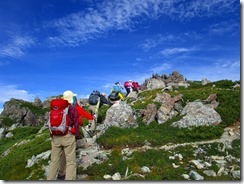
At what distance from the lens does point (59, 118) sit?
46.6 feet

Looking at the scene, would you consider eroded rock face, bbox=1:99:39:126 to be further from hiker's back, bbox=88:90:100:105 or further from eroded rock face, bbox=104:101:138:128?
eroded rock face, bbox=104:101:138:128

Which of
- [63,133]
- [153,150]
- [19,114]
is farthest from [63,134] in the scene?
[19,114]

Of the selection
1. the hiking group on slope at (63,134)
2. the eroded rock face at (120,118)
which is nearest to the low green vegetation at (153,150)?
the eroded rock face at (120,118)

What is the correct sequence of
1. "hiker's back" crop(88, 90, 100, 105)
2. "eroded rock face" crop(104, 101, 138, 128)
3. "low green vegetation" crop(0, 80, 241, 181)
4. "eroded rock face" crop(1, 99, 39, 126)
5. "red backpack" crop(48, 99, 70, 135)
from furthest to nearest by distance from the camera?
"eroded rock face" crop(1, 99, 39, 126) < "hiker's back" crop(88, 90, 100, 105) < "eroded rock face" crop(104, 101, 138, 128) < "low green vegetation" crop(0, 80, 241, 181) < "red backpack" crop(48, 99, 70, 135)

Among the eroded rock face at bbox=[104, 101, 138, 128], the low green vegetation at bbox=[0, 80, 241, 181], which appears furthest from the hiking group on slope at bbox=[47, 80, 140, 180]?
the eroded rock face at bbox=[104, 101, 138, 128]

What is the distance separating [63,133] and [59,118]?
0.66 metres

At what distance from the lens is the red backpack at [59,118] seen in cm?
1421

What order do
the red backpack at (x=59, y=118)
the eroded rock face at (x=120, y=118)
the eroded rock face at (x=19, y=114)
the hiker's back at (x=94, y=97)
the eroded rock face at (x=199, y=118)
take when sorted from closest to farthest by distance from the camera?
the red backpack at (x=59, y=118)
the eroded rock face at (x=199, y=118)
the eroded rock face at (x=120, y=118)
the hiker's back at (x=94, y=97)
the eroded rock face at (x=19, y=114)

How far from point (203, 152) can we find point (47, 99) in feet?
249

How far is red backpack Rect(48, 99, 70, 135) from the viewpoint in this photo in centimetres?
1421

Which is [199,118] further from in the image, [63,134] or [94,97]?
[63,134]

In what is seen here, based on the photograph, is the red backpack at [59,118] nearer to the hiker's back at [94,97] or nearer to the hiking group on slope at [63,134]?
the hiking group on slope at [63,134]

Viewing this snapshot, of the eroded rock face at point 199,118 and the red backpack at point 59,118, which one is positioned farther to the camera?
the eroded rock face at point 199,118

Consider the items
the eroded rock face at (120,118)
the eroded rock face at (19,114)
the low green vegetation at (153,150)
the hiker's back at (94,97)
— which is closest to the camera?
the low green vegetation at (153,150)
